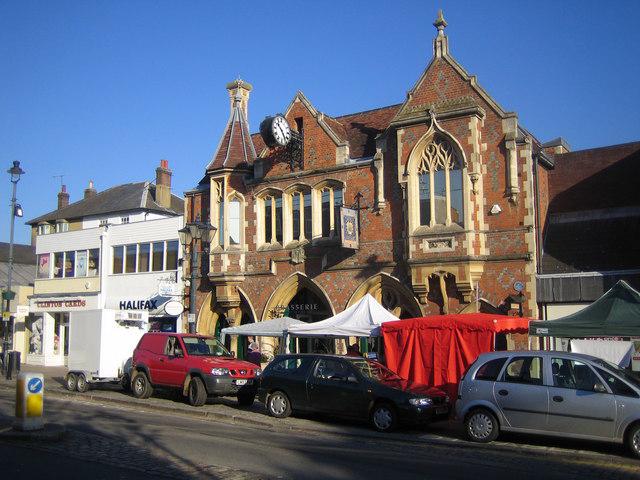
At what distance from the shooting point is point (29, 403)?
1177 centimetres

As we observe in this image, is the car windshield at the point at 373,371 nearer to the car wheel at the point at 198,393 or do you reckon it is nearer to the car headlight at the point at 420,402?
the car headlight at the point at 420,402

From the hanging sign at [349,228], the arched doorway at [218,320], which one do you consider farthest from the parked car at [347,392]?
the arched doorway at [218,320]

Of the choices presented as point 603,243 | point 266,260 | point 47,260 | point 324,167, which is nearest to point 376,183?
point 324,167

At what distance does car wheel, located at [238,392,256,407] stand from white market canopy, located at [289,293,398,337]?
7.35 feet

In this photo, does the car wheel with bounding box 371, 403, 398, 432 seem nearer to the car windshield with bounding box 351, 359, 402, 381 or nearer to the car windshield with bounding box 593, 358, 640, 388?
the car windshield with bounding box 351, 359, 402, 381

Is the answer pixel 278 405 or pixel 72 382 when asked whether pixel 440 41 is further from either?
pixel 72 382

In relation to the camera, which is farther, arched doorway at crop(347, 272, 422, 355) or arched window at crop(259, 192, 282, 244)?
arched window at crop(259, 192, 282, 244)

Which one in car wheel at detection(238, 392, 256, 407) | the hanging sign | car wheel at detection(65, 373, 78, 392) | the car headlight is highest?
the hanging sign

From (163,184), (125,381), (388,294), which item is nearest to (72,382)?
(125,381)

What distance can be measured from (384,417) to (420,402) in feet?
2.63

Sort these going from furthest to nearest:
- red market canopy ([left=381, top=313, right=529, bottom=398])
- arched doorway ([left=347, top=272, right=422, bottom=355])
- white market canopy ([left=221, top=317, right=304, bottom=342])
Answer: arched doorway ([left=347, top=272, right=422, bottom=355]), white market canopy ([left=221, top=317, right=304, bottom=342]), red market canopy ([left=381, top=313, right=529, bottom=398])

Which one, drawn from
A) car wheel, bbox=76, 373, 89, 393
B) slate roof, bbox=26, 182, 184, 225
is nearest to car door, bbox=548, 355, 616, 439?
car wheel, bbox=76, 373, 89, 393

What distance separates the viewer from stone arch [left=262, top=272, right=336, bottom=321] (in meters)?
25.0

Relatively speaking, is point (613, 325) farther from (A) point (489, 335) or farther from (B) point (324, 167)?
(B) point (324, 167)
